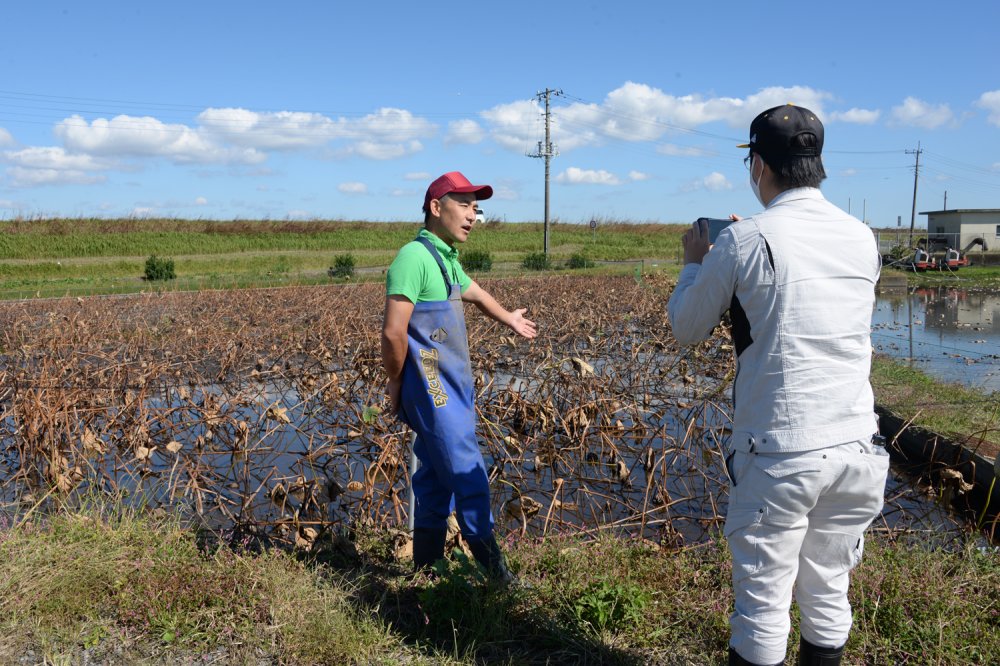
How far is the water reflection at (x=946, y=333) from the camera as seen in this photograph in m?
10.4

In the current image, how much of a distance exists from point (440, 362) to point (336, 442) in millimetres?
3298

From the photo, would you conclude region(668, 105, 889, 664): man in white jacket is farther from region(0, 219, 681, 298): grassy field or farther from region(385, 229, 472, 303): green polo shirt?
region(0, 219, 681, 298): grassy field

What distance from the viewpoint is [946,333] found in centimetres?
1530

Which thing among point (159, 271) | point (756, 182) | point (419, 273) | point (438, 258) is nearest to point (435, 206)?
point (438, 258)

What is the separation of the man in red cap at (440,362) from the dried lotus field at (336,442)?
0.89 metres

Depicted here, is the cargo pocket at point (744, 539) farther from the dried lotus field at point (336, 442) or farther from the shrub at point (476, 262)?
the shrub at point (476, 262)

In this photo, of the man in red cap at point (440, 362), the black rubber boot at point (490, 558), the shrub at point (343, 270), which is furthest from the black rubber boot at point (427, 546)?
the shrub at point (343, 270)

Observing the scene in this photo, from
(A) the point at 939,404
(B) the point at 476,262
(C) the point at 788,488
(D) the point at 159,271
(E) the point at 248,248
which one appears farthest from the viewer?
(E) the point at 248,248

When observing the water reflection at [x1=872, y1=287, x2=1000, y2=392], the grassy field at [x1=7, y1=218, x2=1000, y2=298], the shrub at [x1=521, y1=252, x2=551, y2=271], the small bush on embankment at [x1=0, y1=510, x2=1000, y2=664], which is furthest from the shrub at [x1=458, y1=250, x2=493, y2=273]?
the small bush on embankment at [x1=0, y1=510, x2=1000, y2=664]

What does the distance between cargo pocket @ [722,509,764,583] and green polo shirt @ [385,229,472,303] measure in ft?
4.91

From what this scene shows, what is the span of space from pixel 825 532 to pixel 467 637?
4.53ft

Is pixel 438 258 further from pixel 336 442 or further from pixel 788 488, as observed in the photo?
pixel 336 442

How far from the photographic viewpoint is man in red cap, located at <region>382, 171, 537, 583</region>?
304 cm

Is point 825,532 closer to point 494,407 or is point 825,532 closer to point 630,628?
point 630,628
